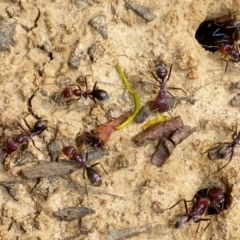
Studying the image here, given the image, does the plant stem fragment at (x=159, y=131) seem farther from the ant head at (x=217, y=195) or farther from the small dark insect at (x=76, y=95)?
the ant head at (x=217, y=195)

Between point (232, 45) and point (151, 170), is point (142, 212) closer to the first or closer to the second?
point (151, 170)

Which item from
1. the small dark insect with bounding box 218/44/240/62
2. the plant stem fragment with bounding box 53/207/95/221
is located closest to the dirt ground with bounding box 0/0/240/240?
the plant stem fragment with bounding box 53/207/95/221

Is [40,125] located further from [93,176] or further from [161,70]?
[161,70]

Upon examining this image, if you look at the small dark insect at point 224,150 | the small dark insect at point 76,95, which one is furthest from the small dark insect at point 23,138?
the small dark insect at point 224,150

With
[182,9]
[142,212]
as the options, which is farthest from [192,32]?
[142,212]

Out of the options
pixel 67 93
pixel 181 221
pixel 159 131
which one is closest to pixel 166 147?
pixel 159 131

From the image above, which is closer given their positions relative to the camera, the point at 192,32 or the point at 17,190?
the point at 17,190
